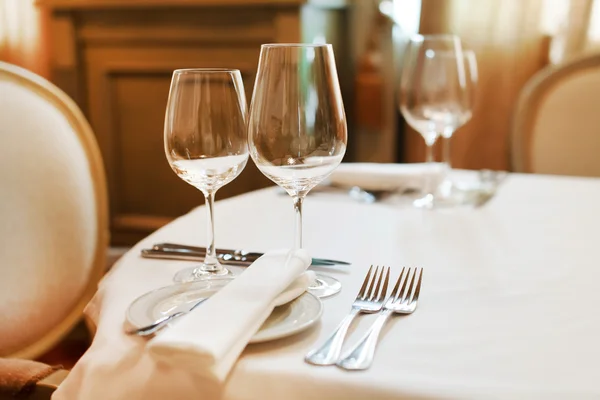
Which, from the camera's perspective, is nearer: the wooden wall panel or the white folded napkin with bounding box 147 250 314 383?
the white folded napkin with bounding box 147 250 314 383

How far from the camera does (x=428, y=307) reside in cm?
61

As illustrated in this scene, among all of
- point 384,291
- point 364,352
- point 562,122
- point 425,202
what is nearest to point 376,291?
point 384,291

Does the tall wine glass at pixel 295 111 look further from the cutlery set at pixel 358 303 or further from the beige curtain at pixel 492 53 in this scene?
the beige curtain at pixel 492 53

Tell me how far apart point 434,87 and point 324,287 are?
0.55 m

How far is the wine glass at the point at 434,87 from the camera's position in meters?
1.08

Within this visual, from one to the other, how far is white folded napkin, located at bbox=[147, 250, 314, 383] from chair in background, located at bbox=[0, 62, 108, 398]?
0.50 meters

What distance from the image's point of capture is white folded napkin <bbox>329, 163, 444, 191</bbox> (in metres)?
1.12

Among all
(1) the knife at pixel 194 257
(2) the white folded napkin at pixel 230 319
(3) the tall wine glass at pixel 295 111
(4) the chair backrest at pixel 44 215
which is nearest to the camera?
(2) the white folded napkin at pixel 230 319

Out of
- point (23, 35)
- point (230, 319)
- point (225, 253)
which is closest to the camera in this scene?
point (230, 319)

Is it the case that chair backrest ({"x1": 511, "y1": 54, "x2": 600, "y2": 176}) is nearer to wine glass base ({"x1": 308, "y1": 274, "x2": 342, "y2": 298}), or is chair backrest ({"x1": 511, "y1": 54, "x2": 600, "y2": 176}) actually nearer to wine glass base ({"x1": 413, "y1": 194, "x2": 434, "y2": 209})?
wine glass base ({"x1": 413, "y1": 194, "x2": 434, "y2": 209})

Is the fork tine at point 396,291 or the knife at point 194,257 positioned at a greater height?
the fork tine at point 396,291

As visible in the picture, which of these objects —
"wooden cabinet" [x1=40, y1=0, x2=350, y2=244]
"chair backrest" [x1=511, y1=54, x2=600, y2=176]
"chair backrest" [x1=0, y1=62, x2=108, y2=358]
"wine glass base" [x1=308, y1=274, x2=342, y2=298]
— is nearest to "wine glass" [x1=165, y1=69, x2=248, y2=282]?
"wine glass base" [x1=308, y1=274, x2=342, y2=298]

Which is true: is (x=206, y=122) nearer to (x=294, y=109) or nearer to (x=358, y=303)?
(x=294, y=109)

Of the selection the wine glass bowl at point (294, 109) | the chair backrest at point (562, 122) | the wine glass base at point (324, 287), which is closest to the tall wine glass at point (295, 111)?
the wine glass bowl at point (294, 109)
